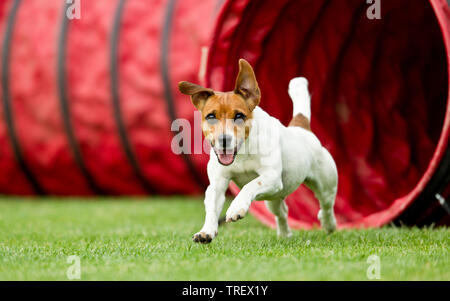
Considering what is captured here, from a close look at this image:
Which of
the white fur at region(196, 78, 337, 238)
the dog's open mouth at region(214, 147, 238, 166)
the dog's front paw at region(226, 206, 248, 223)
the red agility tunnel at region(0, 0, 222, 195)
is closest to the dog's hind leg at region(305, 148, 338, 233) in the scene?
the white fur at region(196, 78, 337, 238)

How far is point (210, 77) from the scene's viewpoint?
183 inches

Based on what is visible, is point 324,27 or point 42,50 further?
point 42,50

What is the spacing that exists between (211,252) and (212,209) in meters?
0.23

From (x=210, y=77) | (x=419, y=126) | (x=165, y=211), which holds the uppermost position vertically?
(x=210, y=77)

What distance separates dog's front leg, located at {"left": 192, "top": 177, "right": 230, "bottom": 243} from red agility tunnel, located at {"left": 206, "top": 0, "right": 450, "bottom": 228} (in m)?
1.29

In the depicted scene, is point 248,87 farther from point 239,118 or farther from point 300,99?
point 300,99

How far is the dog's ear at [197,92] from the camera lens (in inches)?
130

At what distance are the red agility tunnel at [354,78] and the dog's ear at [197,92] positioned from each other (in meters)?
1.26

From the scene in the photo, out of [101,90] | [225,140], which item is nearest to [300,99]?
[225,140]

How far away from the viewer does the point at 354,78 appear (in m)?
5.55

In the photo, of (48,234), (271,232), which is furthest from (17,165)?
(271,232)

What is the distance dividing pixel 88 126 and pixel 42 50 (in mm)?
897
